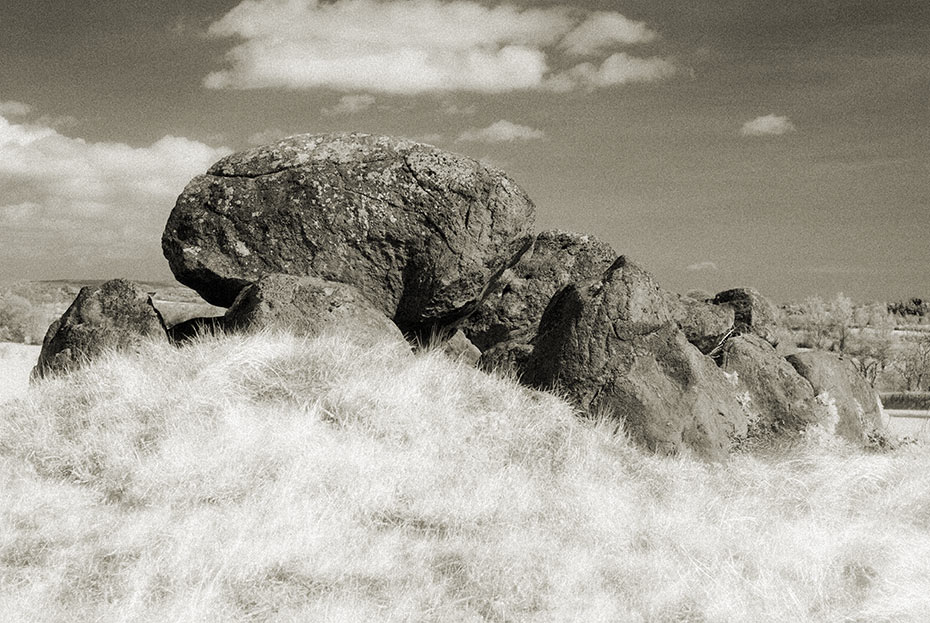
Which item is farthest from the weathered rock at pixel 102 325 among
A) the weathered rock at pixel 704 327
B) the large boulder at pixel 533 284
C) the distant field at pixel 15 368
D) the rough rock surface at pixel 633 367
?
the weathered rock at pixel 704 327

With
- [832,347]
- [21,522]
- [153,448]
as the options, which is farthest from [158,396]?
[832,347]

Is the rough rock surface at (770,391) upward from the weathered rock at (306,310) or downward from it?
downward

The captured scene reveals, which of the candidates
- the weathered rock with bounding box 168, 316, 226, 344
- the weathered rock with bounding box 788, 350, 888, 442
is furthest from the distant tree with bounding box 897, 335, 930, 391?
the weathered rock with bounding box 168, 316, 226, 344

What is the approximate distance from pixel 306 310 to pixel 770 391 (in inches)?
258

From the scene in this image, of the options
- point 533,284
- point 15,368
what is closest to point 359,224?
point 533,284

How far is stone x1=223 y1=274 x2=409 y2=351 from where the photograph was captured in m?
11.2

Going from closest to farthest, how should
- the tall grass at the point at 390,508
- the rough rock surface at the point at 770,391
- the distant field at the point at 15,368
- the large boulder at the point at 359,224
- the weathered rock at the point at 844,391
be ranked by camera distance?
the tall grass at the point at 390,508 < the large boulder at the point at 359,224 < the rough rock surface at the point at 770,391 < the weathered rock at the point at 844,391 < the distant field at the point at 15,368

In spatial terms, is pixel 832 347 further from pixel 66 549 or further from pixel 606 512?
pixel 66 549

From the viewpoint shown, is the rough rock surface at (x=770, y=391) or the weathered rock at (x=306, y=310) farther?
the rough rock surface at (x=770, y=391)

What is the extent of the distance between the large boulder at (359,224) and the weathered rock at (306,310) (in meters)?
0.91

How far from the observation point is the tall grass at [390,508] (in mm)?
6852

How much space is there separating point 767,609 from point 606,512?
1.98 meters

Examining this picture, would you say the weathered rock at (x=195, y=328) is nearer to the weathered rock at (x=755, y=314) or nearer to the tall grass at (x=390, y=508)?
the tall grass at (x=390, y=508)

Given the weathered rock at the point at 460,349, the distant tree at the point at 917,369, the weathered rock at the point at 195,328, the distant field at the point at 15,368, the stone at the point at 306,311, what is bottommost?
the distant tree at the point at 917,369
